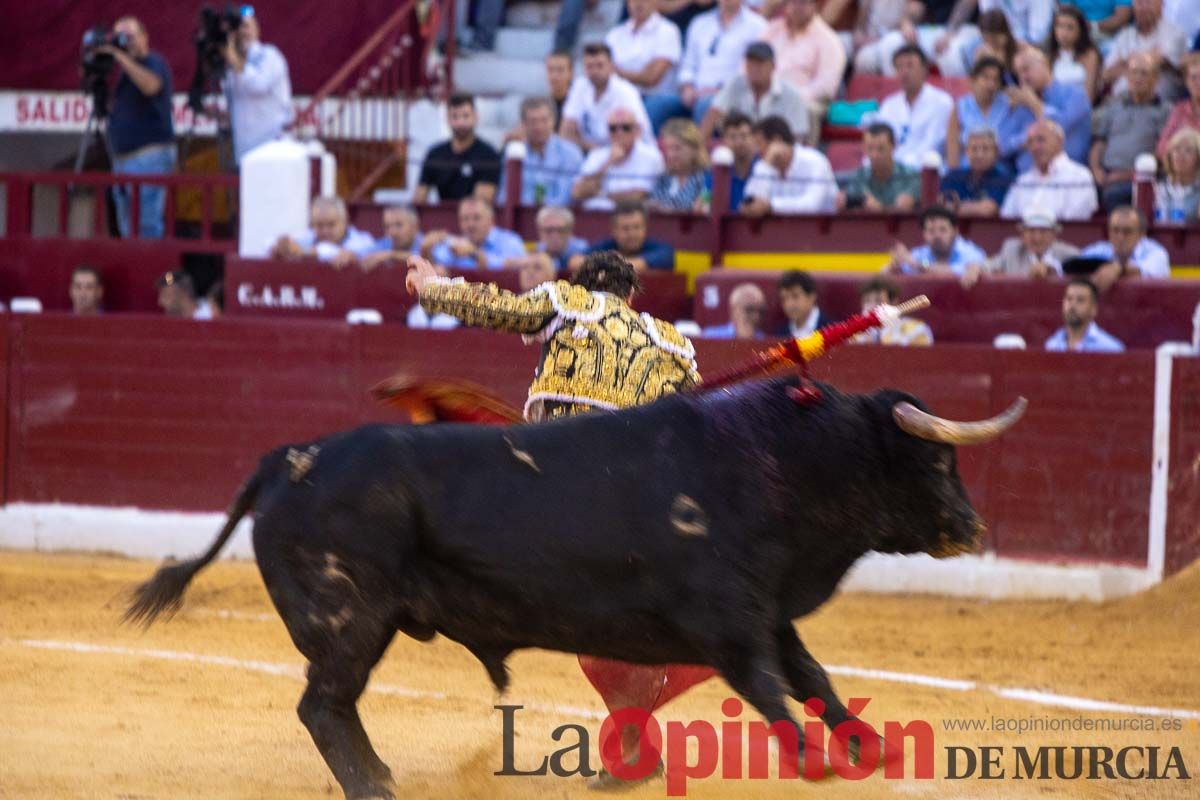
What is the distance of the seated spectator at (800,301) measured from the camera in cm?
828

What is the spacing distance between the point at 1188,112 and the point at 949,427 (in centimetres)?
544

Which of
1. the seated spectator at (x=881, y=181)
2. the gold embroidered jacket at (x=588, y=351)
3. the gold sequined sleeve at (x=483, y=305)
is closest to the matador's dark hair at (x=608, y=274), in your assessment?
the gold embroidered jacket at (x=588, y=351)

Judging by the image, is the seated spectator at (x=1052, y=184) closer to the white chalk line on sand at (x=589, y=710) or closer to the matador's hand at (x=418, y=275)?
the white chalk line on sand at (x=589, y=710)

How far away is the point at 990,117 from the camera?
372 inches

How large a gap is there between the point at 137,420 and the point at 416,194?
2.10 metres

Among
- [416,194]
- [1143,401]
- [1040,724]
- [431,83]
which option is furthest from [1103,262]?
[431,83]

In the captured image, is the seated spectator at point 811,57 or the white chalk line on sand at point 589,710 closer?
the white chalk line on sand at point 589,710

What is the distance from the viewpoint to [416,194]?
1038 centimetres

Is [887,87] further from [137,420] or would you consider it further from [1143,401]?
[137,420]

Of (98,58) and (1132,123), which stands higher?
→ (1132,123)

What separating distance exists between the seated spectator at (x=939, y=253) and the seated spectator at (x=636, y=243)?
3.72 feet

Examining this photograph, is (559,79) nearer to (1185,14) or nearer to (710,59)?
(710,59)

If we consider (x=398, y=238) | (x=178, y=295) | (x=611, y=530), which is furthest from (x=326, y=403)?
(x=611, y=530)

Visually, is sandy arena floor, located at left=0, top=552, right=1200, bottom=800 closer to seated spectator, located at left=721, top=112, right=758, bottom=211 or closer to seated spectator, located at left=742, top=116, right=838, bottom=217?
seated spectator, located at left=742, top=116, right=838, bottom=217
